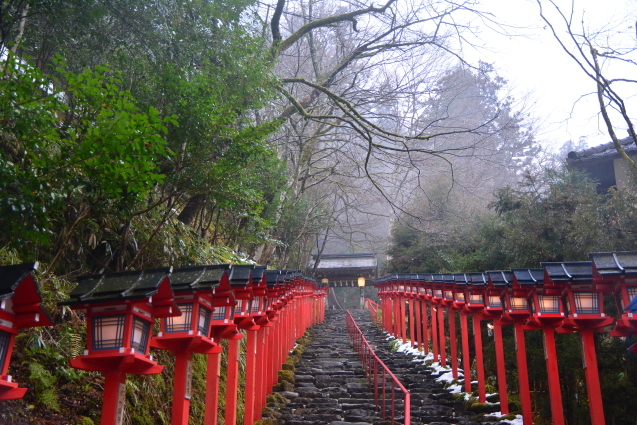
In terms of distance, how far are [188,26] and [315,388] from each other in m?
9.78

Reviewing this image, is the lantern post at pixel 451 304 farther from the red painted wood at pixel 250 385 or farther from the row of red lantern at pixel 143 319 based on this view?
the row of red lantern at pixel 143 319

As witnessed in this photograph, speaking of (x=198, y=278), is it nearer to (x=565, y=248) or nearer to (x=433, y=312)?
(x=565, y=248)

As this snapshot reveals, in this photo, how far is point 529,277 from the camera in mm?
8945

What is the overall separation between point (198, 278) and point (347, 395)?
334 inches

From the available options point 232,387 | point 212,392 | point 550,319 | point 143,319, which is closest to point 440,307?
point 550,319

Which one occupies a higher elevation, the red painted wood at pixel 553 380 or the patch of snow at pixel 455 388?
the red painted wood at pixel 553 380

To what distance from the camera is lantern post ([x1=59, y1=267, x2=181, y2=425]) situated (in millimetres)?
4238

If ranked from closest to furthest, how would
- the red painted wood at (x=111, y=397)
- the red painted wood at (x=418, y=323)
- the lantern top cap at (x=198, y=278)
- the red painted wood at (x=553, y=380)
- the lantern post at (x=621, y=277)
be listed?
the red painted wood at (x=111, y=397) → the lantern top cap at (x=198, y=278) → the lantern post at (x=621, y=277) → the red painted wood at (x=553, y=380) → the red painted wood at (x=418, y=323)

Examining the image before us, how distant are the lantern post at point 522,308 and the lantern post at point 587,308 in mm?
818

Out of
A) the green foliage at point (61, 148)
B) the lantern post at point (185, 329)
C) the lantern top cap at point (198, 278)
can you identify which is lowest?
the lantern post at point (185, 329)

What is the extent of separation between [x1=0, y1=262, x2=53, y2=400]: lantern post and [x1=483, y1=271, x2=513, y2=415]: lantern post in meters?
8.37

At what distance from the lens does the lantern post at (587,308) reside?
7.57 m

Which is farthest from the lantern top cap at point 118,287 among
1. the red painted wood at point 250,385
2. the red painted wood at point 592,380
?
the red painted wood at point 592,380

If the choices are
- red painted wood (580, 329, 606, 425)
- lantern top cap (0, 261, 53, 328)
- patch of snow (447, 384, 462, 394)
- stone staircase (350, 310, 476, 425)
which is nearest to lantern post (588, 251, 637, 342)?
red painted wood (580, 329, 606, 425)
